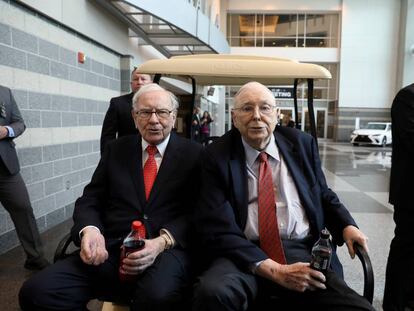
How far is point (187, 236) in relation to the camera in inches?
84.1

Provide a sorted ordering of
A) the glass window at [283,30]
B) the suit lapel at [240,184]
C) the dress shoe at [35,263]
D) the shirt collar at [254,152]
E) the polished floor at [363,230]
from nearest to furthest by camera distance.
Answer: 1. the suit lapel at [240,184]
2. the shirt collar at [254,152]
3. the polished floor at [363,230]
4. the dress shoe at [35,263]
5. the glass window at [283,30]

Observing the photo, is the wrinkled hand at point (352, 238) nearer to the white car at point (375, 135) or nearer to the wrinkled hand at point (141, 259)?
the wrinkled hand at point (141, 259)

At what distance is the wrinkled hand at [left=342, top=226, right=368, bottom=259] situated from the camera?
1955mm

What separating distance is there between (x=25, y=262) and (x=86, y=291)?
189cm

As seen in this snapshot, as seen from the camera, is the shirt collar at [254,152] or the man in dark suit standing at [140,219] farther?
the shirt collar at [254,152]

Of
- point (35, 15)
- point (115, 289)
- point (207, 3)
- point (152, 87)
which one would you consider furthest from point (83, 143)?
point (207, 3)

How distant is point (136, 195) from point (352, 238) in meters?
1.17

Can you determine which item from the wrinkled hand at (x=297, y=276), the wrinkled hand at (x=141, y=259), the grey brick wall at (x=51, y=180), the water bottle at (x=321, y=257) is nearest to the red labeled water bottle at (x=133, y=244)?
the wrinkled hand at (x=141, y=259)

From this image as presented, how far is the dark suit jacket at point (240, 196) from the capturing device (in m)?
1.95

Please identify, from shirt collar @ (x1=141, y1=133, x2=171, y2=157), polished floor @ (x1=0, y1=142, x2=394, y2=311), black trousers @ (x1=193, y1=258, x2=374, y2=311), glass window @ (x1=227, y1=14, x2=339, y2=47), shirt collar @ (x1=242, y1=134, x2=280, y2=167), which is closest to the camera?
black trousers @ (x1=193, y1=258, x2=374, y2=311)

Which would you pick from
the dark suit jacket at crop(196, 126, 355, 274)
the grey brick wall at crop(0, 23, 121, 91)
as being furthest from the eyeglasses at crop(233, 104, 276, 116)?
the grey brick wall at crop(0, 23, 121, 91)

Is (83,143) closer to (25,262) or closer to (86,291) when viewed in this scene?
(25,262)

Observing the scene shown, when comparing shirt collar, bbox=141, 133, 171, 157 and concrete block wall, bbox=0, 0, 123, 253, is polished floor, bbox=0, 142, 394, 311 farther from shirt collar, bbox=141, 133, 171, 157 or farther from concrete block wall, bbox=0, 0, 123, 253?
shirt collar, bbox=141, 133, 171, 157

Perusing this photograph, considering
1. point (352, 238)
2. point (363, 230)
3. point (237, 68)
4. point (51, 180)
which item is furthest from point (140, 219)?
point (363, 230)
